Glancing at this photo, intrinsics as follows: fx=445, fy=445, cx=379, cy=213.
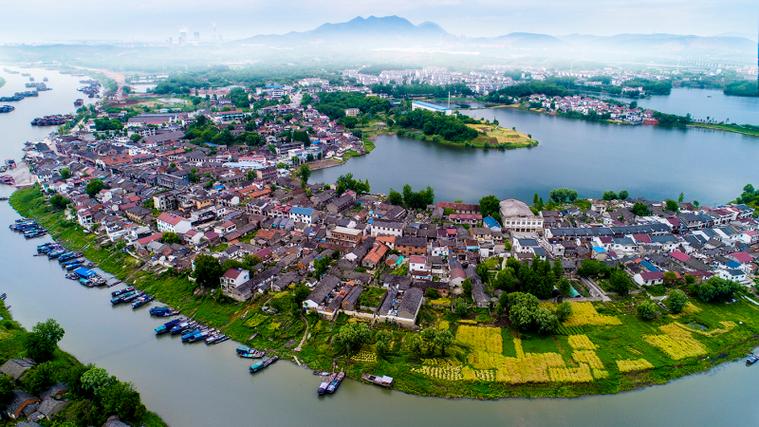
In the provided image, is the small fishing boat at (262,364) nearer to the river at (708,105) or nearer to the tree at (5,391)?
the tree at (5,391)

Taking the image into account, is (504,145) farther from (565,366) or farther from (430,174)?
(565,366)

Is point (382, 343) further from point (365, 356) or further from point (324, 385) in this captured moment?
point (324, 385)

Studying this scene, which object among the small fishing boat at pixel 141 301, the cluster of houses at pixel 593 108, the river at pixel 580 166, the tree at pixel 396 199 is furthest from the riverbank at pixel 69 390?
the cluster of houses at pixel 593 108

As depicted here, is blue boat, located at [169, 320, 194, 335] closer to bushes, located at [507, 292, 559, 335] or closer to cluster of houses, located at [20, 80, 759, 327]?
cluster of houses, located at [20, 80, 759, 327]

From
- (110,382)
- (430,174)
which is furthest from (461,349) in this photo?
(430,174)

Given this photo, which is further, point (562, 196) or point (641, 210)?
point (562, 196)

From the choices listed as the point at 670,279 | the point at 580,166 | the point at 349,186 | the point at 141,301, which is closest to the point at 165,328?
the point at 141,301
